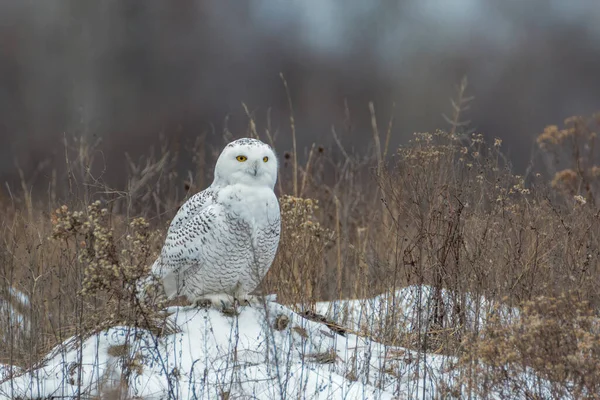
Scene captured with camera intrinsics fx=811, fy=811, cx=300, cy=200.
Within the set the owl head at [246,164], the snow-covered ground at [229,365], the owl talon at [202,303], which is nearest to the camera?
the snow-covered ground at [229,365]

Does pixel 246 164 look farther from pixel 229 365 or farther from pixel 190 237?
pixel 229 365

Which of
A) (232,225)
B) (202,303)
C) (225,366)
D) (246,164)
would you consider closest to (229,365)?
(225,366)

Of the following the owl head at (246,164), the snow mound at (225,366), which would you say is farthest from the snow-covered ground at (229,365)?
the owl head at (246,164)

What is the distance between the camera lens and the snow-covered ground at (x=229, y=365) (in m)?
3.71

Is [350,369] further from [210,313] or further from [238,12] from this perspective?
[238,12]

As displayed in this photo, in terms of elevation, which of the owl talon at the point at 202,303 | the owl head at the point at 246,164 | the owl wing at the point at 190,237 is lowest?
the owl talon at the point at 202,303

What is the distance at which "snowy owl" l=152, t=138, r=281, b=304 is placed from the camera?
4.18 metres

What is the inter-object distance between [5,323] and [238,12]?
13.3 meters

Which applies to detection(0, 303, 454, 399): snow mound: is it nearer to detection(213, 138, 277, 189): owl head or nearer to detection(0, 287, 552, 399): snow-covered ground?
detection(0, 287, 552, 399): snow-covered ground

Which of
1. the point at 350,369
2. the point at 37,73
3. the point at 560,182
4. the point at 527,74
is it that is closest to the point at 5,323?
the point at 350,369

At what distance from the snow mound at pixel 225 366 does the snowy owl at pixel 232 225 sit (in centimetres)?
24

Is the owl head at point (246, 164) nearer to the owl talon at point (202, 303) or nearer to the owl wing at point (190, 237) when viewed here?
the owl wing at point (190, 237)

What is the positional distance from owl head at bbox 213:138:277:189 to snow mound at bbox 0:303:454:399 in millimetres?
695

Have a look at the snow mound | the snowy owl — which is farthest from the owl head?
the snow mound
